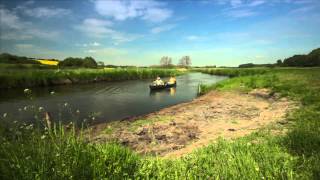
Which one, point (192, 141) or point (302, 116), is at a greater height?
point (302, 116)

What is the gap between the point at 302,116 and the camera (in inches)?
481

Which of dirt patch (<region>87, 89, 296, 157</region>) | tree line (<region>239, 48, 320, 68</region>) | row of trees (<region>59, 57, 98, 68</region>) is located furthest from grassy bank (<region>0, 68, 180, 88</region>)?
tree line (<region>239, 48, 320, 68</region>)

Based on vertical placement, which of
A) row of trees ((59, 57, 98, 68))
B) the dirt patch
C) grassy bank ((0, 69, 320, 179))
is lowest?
the dirt patch

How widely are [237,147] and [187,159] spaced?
1.40 m

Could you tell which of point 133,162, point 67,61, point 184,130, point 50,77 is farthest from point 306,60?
point 133,162

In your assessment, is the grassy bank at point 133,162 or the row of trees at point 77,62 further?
the row of trees at point 77,62

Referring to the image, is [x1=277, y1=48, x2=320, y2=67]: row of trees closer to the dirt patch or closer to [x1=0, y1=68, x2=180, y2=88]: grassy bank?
[x1=0, y1=68, x2=180, y2=88]: grassy bank

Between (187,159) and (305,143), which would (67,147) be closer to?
(187,159)

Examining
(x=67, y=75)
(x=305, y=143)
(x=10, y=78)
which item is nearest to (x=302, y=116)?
(x=305, y=143)

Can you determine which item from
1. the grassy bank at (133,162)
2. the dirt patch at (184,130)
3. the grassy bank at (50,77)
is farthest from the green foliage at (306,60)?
the grassy bank at (133,162)

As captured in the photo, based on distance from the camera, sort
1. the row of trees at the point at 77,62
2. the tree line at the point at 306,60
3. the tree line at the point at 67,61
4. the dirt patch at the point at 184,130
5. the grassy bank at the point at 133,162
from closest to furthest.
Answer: the grassy bank at the point at 133,162, the dirt patch at the point at 184,130, the tree line at the point at 306,60, the tree line at the point at 67,61, the row of trees at the point at 77,62

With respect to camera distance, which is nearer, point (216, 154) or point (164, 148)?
point (216, 154)

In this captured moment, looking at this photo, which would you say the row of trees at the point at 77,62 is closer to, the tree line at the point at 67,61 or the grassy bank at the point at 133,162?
the tree line at the point at 67,61

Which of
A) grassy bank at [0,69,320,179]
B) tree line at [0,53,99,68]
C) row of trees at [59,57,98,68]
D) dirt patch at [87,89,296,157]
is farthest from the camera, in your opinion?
row of trees at [59,57,98,68]
